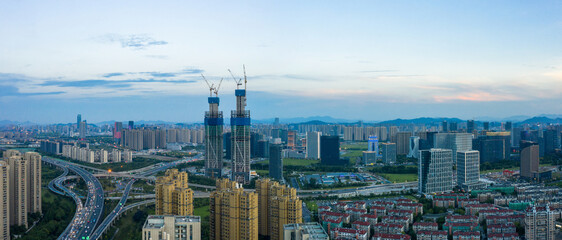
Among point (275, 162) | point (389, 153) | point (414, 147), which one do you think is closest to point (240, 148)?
point (275, 162)

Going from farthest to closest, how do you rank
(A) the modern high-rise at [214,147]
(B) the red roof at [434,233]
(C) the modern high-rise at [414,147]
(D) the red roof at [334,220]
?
(C) the modern high-rise at [414,147]
(A) the modern high-rise at [214,147]
(D) the red roof at [334,220]
(B) the red roof at [434,233]

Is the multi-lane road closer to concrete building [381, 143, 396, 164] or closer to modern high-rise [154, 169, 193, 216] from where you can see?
modern high-rise [154, 169, 193, 216]

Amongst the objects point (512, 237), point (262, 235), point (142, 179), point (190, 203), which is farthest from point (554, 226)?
point (142, 179)

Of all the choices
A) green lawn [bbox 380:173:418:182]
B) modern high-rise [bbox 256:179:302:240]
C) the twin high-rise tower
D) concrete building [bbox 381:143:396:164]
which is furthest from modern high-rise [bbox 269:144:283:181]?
concrete building [bbox 381:143:396:164]

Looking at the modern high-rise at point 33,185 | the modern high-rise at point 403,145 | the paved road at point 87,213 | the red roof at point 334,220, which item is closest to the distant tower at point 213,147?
the paved road at point 87,213

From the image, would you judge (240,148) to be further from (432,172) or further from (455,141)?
(455,141)

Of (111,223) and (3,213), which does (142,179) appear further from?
(3,213)

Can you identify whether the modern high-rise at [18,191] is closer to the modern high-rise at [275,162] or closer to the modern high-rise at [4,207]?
the modern high-rise at [4,207]
